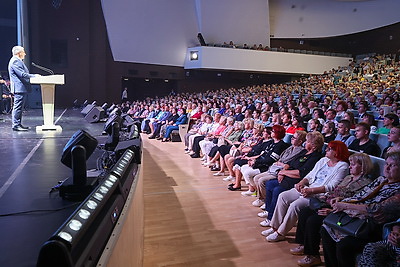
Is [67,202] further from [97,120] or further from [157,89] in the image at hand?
[157,89]

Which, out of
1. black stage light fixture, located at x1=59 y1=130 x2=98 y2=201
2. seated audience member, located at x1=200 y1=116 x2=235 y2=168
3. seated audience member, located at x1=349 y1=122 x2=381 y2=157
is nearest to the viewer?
black stage light fixture, located at x1=59 y1=130 x2=98 y2=201

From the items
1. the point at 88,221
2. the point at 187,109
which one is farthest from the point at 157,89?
the point at 88,221

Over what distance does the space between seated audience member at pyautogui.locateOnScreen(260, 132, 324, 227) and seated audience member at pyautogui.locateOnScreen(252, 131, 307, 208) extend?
0.13 meters

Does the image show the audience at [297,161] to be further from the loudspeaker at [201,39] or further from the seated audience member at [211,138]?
the loudspeaker at [201,39]

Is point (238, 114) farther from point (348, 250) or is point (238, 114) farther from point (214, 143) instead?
point (348, 250)

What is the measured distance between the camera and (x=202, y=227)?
3.02 metres

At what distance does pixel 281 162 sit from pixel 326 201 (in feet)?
3.37

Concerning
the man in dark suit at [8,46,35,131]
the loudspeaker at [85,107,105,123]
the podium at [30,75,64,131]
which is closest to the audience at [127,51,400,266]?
the loudspeaker at [85,107,105,123]

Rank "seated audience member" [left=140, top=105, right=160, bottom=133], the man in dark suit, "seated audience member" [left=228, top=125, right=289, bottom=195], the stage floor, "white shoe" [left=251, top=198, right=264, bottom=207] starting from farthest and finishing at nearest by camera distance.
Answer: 1. "seated audience member" [left=140, top=105, right=160, bottom=133]
2. the man in dark suit
3. "seated audience member" [left=228, top=125, right=289, bottom=195]
4. "white shoe" [left=251, top=198, right=264, bottom=207]
5. the stage floor

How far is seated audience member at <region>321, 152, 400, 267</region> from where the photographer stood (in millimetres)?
1994

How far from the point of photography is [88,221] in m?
1.15

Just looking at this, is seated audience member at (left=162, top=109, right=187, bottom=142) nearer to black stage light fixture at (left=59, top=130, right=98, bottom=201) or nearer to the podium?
the podium

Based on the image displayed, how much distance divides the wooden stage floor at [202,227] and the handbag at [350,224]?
0.48 m

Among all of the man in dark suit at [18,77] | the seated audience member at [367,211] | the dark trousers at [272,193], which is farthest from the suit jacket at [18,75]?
the seated audience member at [367,211]
